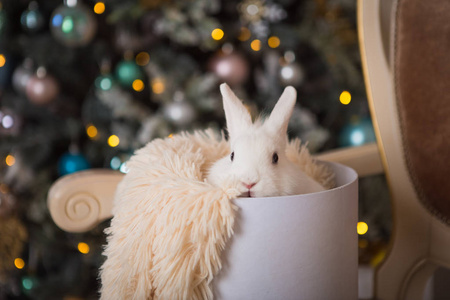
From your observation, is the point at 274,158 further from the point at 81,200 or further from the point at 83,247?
the point at 83,247

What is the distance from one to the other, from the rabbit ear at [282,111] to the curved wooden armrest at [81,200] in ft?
1.01

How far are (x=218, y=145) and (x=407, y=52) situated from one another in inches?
15.0

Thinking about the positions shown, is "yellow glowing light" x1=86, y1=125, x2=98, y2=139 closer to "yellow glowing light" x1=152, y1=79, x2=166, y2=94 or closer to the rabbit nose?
"yellow glowing light" x1=152, y1=79, x2=166, y2=94

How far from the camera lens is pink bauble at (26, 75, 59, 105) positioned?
1525 millimetres

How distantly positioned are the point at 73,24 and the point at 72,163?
45 cm

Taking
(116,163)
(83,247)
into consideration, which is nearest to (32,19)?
(116,163)

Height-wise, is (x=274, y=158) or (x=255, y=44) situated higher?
(x=255, y=44)

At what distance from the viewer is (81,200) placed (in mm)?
792

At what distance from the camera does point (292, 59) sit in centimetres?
166

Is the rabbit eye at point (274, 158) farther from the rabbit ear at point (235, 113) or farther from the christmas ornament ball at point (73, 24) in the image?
the christmas ornament ball at point (73, 24)

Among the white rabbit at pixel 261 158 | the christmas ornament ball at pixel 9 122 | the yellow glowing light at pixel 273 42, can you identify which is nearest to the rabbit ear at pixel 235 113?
the white rabbit at pixel 261 158

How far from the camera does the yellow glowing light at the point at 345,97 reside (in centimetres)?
167

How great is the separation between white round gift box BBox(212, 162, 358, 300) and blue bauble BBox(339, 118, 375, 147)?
109 cm

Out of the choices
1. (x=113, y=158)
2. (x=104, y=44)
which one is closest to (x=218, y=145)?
(x=113, y=158)
